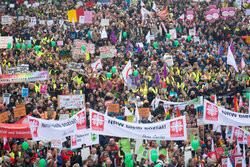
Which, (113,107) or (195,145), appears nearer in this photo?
(195,145)

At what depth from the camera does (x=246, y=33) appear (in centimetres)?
2136

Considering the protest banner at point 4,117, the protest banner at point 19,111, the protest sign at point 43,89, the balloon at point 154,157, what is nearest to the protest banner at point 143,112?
the balloon at point 154,157

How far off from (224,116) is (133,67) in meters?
6.66

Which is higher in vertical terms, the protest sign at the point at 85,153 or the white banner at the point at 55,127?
the white banner at the point at 55,127

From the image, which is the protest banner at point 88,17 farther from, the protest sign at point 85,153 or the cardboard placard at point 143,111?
the protest sign at point 85,153

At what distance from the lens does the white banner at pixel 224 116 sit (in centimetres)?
1152

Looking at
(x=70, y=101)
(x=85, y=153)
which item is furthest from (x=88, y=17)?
(x=85, y=153)

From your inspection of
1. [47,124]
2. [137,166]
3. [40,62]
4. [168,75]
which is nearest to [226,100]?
[168,75]

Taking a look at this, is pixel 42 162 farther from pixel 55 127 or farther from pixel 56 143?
pixel 56 143

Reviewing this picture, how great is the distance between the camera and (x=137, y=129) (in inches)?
417

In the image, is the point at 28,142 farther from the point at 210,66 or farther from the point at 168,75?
the point at 210,66

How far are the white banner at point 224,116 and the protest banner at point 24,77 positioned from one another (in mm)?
6286

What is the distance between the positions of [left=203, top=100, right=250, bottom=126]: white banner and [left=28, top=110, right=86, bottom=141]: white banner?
126 inches

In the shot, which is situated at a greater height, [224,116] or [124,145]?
[224,116]
